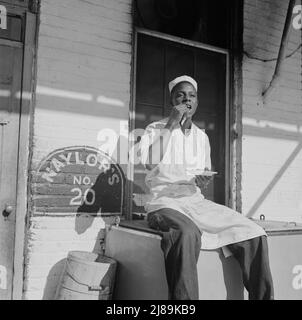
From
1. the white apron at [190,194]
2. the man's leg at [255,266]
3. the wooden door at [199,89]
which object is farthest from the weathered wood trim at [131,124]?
the man's leg at [255,266]

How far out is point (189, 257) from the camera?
9.29ft

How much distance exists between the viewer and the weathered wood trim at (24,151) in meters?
3.44

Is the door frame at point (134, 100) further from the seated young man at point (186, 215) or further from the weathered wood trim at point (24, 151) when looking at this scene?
the weathered wood trim at point (24, 151)

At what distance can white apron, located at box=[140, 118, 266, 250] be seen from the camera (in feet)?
10.2

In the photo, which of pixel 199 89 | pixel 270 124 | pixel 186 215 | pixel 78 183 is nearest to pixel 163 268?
pixel 186 215

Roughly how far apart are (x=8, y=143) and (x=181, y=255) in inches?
68.9

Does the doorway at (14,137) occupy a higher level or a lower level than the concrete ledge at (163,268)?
higher

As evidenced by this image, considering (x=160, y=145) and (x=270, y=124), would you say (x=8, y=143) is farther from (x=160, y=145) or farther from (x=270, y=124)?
(x=270, y=124)

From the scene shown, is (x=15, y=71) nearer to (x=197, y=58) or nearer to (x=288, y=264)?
(x=197, y=58)

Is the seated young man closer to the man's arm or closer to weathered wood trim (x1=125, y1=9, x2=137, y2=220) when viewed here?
the man's arm

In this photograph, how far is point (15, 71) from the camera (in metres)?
3.52

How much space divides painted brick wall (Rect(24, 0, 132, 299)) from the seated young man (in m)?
0.63
